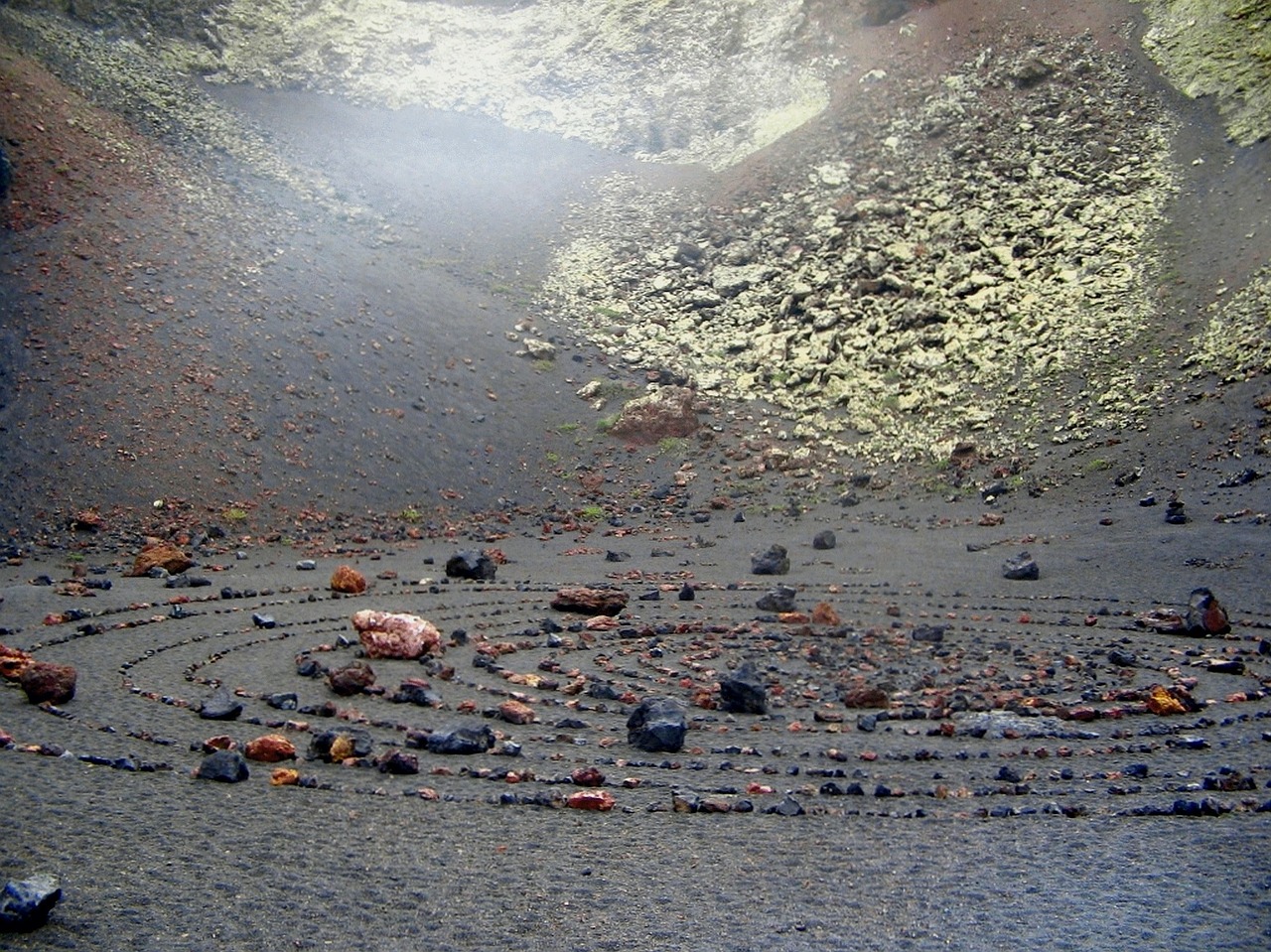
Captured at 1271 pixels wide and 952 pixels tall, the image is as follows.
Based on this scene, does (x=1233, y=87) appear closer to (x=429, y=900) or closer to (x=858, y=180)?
(x=858, y=180)

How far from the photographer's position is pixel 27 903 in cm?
472

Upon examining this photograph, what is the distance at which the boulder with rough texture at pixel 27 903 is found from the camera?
469 centimetres

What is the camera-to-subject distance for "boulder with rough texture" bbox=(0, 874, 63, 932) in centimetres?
469

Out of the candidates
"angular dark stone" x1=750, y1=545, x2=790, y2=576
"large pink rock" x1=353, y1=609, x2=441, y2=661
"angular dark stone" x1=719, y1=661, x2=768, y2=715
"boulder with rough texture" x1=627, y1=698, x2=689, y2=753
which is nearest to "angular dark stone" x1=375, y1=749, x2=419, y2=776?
"boulder with rough texture" x1=627, y1=698, x2=689, y2=753

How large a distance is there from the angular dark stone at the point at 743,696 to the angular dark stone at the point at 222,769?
14.3 feet

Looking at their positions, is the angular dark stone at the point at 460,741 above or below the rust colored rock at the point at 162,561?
below

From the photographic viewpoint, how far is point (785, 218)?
36.2 m

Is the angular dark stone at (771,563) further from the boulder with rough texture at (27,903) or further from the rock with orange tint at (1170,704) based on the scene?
the boulder with rough texture at (27,903)

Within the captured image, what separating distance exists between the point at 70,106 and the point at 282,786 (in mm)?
33747

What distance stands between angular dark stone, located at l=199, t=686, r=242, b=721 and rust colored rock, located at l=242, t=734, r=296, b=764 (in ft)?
4.02

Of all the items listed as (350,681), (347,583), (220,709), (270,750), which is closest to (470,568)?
(347,583)

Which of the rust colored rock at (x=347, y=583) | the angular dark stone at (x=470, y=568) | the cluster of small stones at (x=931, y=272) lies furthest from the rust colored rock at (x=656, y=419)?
the rust colored rock at (x=347, y=583)

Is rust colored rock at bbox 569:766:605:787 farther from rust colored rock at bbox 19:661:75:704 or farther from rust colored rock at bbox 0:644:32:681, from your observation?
rust colored rock at bbox 0:644:32:681

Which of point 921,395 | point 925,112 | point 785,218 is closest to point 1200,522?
point 921,395
